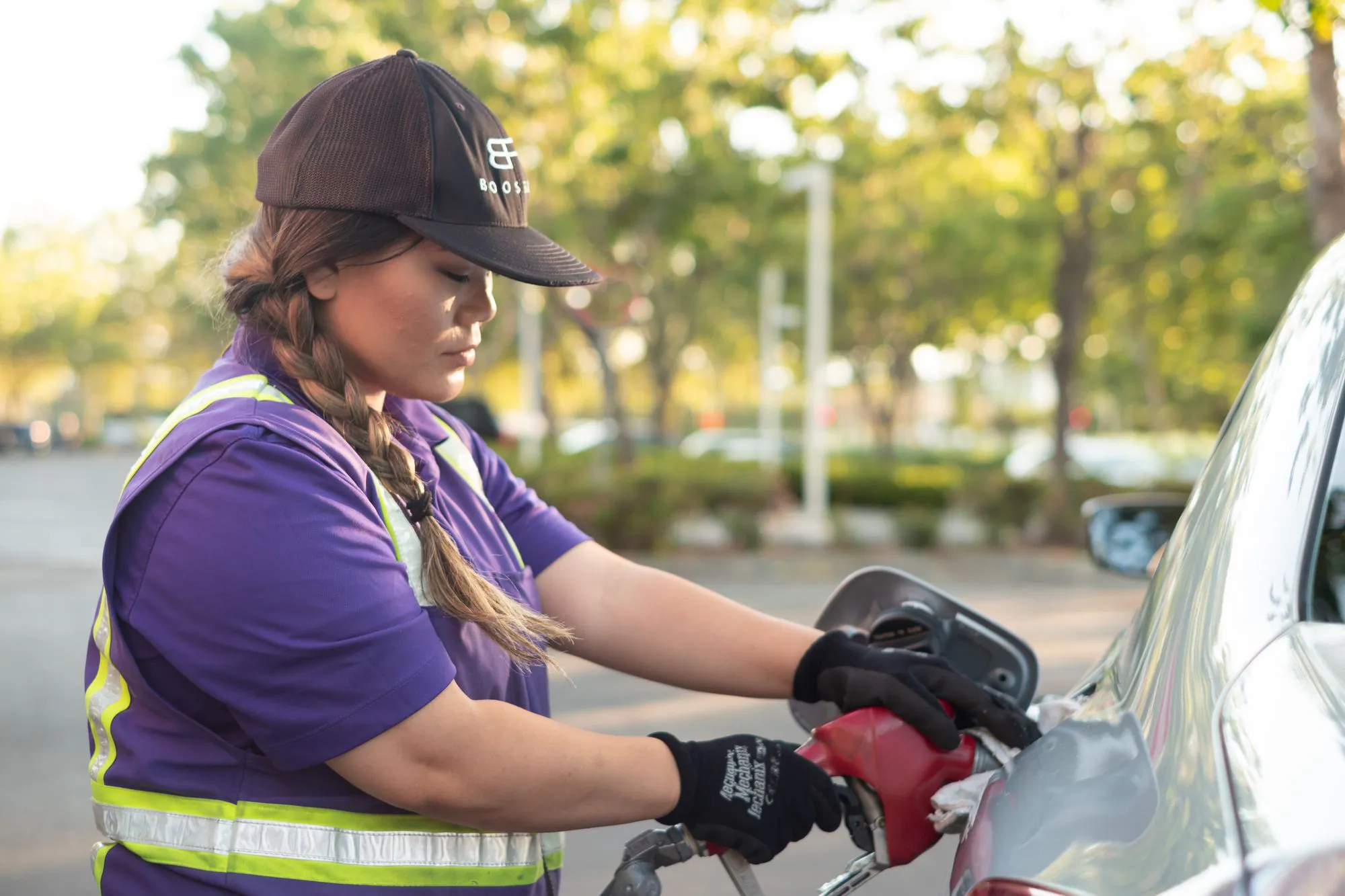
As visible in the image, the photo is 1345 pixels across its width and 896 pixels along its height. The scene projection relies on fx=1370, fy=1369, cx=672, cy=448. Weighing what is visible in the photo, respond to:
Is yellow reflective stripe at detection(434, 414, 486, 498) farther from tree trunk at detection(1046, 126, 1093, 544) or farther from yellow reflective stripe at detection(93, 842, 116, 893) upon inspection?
tree trunk at detection(1046, 126, 1093, 544)

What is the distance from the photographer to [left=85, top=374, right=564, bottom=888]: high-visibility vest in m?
1.46

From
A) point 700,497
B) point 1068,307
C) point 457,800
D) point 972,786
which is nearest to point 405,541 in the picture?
point 457,800

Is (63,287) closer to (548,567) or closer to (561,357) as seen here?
(561,357)

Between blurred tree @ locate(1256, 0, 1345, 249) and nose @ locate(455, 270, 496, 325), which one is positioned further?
blurred tree @ locate(1256, 0, 1345, 249)

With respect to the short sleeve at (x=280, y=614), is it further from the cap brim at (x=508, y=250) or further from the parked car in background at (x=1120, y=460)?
the parked car in background at (x=1120, y=460)

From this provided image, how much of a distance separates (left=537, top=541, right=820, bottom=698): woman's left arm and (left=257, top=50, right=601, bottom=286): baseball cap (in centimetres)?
63

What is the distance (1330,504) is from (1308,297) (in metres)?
0.34

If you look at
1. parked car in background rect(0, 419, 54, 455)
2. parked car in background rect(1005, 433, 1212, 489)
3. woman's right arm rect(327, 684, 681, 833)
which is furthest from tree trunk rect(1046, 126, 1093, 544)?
parked car in background rect(0, 419, 54, 455)

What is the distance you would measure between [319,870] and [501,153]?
0.86 metres

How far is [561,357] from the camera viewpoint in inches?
1515

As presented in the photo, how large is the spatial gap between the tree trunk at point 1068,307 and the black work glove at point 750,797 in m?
14.5

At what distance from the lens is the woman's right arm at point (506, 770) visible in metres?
1.41

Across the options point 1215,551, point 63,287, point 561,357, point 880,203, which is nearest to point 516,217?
point 1215,551

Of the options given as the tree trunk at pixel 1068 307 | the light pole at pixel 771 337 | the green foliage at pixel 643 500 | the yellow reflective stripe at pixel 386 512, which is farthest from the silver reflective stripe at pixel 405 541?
the light pole at pixel 771 337
